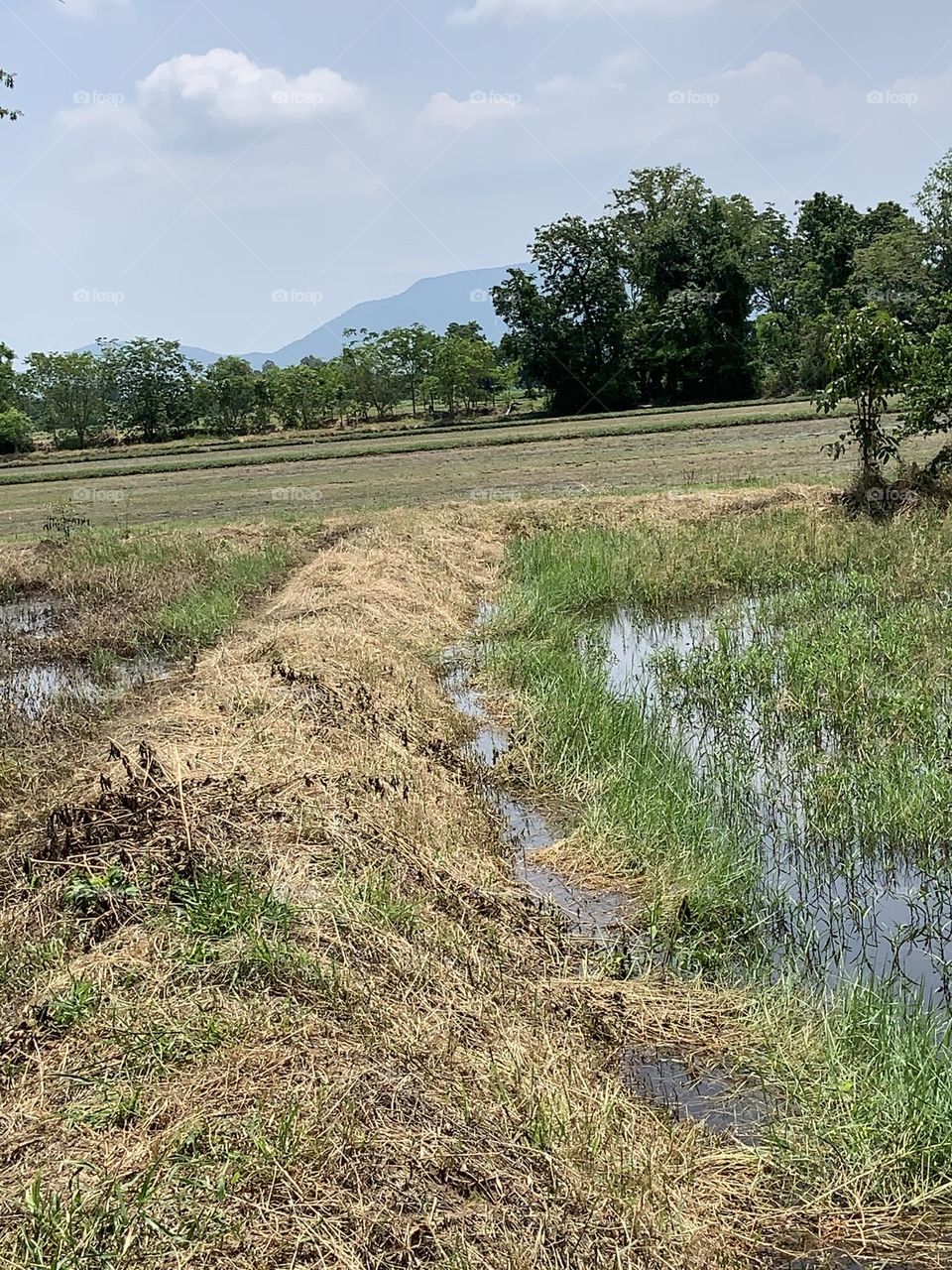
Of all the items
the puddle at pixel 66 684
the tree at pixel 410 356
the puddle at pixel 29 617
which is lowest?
the puddle at pixel 66 684

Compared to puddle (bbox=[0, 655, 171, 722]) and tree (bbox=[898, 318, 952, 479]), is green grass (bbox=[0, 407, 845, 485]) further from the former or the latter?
puddle (bbox=[0, 655, 171, 722])

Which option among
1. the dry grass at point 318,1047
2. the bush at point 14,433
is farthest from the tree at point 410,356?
the dry grass at point 318,1047

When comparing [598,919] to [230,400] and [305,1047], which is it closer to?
[305,1047]

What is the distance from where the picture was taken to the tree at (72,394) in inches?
1783

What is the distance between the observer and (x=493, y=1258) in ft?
8.64

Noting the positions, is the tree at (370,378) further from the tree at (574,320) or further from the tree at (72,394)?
the tree at (72,394)

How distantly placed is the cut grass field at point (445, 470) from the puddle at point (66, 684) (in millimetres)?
8586

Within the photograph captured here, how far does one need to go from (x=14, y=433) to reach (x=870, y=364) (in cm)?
3815

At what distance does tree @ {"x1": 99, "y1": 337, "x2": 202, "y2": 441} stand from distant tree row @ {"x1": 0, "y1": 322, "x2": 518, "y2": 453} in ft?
0.15

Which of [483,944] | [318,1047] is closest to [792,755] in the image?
[483,944]

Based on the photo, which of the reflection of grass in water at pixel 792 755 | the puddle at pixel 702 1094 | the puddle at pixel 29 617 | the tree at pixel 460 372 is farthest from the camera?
the tree at pixel 460 372

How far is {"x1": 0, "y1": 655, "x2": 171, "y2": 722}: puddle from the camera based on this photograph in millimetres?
8328

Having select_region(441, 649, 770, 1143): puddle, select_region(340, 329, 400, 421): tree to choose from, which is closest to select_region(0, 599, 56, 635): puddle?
select_region(441, 649, 770, 1143): puddle

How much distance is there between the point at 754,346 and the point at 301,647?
4150 cm
